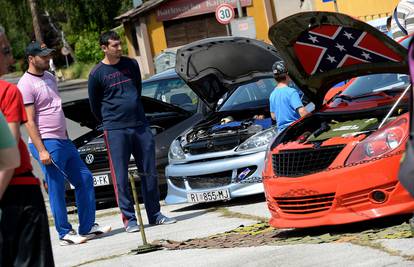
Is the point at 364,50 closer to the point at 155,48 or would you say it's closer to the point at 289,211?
the point at 289,211

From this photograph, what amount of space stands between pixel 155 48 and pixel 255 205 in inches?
1666

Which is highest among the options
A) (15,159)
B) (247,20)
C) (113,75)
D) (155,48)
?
(15,159)

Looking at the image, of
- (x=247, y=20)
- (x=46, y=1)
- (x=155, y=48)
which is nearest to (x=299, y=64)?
(x=247, y=20)

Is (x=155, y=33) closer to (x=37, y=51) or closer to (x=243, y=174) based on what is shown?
(x=243, y=174)

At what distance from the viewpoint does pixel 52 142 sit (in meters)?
9.73

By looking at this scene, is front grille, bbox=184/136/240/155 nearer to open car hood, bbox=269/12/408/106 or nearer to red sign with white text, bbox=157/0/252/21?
open car hood, bbox=269/12/408/106

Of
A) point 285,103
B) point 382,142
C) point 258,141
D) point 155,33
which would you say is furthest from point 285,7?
point 382,142

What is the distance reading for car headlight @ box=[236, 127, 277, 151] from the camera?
433 inches

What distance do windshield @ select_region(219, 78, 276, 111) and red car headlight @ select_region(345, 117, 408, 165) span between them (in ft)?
14.1

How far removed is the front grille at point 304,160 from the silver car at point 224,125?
91.7 inches

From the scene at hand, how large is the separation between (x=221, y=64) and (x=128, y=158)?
250 centimetres

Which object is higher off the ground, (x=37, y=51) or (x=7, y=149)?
(x=7, y=149)

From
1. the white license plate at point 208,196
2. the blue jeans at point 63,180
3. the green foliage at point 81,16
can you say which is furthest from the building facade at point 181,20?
the blue jeans at point 63,180

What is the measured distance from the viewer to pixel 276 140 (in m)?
8.89
